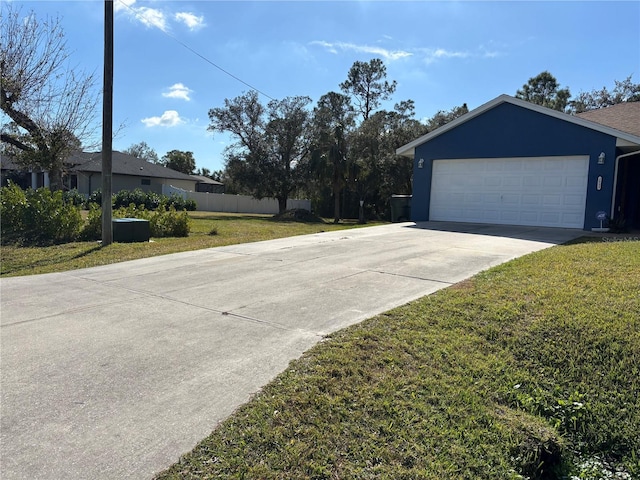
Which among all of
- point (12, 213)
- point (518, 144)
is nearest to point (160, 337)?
point (12, 213)

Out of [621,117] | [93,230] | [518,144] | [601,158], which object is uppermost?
[621,117]

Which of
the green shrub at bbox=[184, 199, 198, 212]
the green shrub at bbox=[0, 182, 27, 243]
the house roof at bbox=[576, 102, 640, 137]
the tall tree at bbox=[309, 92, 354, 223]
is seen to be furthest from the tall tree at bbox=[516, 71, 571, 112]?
the green shrub at bbox=[0, 182, 27, 243]

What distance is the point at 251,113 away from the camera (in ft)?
118

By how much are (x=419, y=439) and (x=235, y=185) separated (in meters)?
34.1

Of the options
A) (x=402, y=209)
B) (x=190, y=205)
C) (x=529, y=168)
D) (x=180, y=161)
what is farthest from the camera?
(x=180, y=161)

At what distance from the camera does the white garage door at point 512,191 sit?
14266 mm

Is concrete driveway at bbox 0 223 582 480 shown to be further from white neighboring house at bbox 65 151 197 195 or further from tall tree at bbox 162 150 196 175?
tall tree at bbox 162 150 196 175

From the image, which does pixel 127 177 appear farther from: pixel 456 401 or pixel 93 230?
pixel 456 401

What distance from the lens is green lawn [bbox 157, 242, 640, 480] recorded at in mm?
2789

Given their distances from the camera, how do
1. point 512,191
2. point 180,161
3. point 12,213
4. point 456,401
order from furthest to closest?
point 180,161 < point 512,191 < point 12,213 < point 456,401

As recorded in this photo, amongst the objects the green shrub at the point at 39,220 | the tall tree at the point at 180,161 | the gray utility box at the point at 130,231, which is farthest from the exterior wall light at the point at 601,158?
the tall tree at the point at 180,161

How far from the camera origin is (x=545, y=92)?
36.5 m

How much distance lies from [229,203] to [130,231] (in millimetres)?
26658

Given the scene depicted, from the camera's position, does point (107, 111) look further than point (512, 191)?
No
